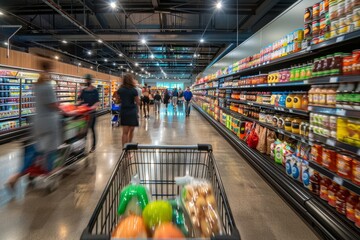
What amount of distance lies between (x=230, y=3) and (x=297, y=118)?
766 cm

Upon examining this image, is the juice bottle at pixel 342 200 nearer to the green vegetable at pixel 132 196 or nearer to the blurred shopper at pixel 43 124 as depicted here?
the green vegetable at pixel 132 196

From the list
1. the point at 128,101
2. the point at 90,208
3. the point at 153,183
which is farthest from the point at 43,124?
the point at 153,183

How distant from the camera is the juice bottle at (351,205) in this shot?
1.99 metres

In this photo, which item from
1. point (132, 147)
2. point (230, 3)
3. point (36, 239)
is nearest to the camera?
point (132, 147)

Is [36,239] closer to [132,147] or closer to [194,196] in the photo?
[132,147]

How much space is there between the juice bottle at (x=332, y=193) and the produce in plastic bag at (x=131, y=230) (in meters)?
2.12

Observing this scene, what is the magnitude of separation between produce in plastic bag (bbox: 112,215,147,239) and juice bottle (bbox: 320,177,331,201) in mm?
2205

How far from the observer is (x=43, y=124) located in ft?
9.61

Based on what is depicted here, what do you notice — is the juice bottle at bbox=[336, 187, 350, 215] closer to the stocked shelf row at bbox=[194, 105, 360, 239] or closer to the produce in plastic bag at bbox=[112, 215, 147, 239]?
the stocked shelf row at bbox=[194, 105, 360, 239]

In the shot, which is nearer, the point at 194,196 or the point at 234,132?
the point at 194,196

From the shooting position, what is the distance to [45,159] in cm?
297

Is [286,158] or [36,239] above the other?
[286,158]

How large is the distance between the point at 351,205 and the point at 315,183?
562 millimetres

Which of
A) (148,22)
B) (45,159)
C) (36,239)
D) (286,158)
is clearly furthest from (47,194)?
(148,22)
